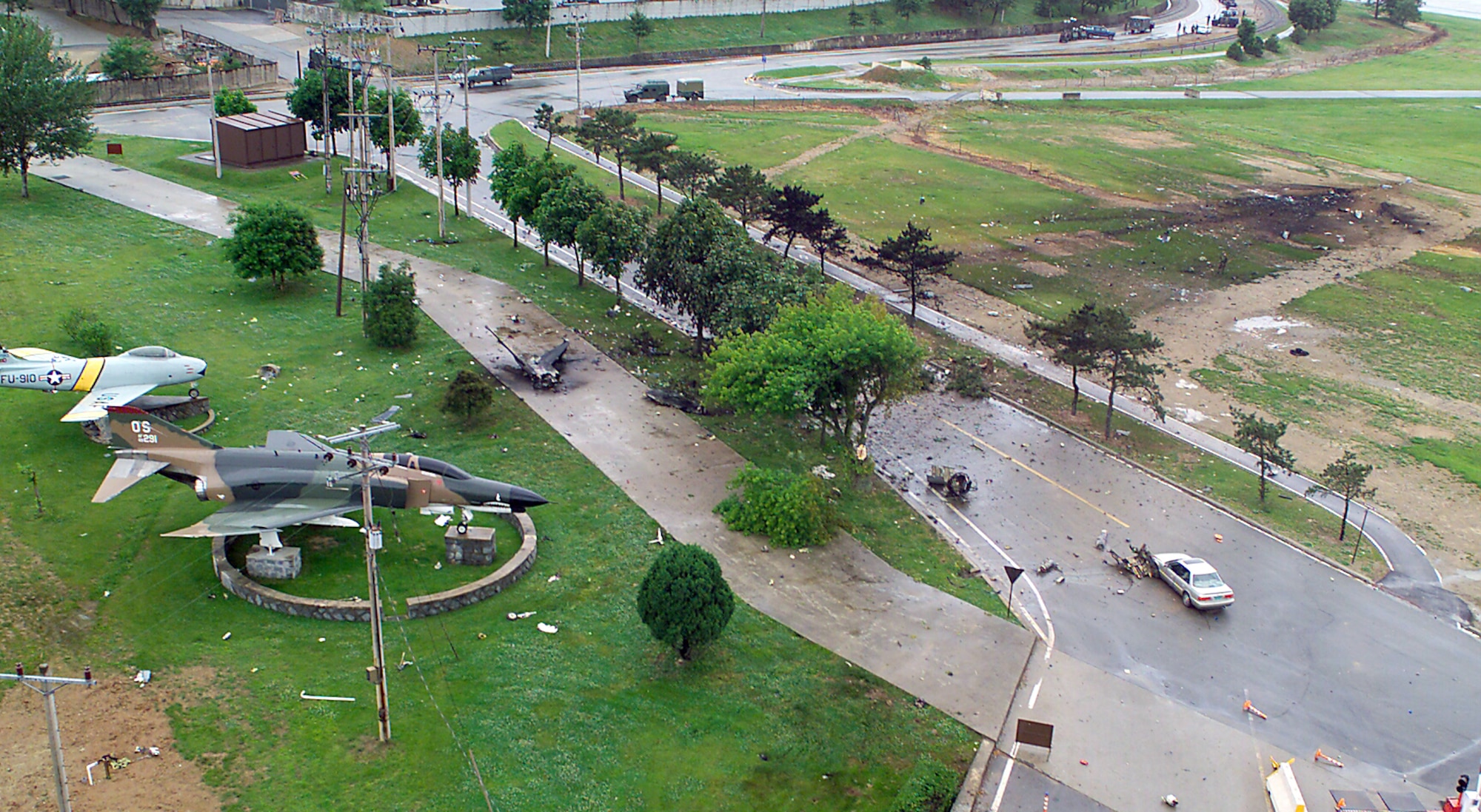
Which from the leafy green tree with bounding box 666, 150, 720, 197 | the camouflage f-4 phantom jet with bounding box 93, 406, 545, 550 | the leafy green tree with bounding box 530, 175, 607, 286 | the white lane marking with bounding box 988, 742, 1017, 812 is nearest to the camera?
the white lane marking with bounding box 988, 742, 1017, 812

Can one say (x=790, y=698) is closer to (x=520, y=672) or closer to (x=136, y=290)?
(x=520, y=672)

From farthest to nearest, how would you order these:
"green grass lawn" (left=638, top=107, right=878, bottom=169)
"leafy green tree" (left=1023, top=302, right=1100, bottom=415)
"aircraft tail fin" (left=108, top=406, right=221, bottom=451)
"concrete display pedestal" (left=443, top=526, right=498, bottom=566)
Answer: "green grass lawn" (left=638, top=107, right=878, bottom=169), "leafy green tree" (left=1023, top=302, right=1100, bottom=415), "concrete display pedestal" (left=443, top=526, right=498, bottom=566), "aircraft tail fin" (left=108, top=406, right=221, bottom=451)

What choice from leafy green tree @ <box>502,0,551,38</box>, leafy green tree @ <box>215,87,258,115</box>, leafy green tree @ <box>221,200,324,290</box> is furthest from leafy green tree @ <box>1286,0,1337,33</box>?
leafy green tree @ <box>221,200,324,290</box>

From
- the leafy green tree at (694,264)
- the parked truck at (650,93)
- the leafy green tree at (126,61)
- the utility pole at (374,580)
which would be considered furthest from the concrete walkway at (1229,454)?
the leafy green tree at (126,61)

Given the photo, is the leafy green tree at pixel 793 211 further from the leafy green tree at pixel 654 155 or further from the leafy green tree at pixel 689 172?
the leafy green tree at pixel 654 155

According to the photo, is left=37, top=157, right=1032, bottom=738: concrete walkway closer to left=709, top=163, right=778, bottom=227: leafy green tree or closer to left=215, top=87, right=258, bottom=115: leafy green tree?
left=709, top=163, right=778, bottom=227: leafy green tree

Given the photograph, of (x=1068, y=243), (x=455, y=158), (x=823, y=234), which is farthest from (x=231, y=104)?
(x=1068, y=243)
